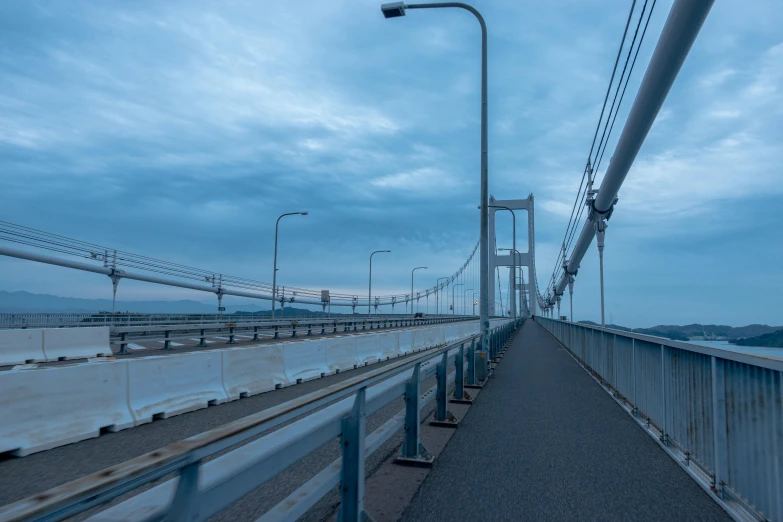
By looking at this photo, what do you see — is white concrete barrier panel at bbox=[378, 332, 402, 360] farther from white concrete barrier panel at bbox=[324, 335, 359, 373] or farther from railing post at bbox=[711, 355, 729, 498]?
railing post at bbox=[711, 355, 729, 498]

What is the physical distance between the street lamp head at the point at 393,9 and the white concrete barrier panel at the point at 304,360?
7.73 meters

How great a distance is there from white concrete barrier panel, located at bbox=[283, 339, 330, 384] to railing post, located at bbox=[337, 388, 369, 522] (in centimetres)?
845

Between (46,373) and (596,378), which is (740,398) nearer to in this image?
(46,373)

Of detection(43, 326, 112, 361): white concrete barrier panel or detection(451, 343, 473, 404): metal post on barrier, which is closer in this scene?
detection(451, 343, 473, 404): metal post on barrier

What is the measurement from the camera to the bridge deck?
4.60 m

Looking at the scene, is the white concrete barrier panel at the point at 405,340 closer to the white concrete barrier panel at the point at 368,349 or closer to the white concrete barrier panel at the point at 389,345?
the white concrete barrier panel at the point at 389,345

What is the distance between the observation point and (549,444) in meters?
6.86

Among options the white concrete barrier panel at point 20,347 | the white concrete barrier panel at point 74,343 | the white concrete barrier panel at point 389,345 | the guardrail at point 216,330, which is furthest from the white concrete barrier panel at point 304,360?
the white concrete barrier panel at point 20,347

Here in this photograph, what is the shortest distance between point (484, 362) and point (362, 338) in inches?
207

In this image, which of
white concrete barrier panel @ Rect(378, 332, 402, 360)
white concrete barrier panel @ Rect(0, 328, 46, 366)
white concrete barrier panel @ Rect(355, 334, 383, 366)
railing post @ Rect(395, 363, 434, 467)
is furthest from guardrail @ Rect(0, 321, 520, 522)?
white concrete barrier panel @ Rect(0, 328, 46, 366)

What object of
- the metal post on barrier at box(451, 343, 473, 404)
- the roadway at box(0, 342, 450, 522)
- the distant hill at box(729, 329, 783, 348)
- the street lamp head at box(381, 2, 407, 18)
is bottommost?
the roadway at box(0, 342, 450, 522)

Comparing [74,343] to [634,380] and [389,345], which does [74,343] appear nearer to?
[389,345]

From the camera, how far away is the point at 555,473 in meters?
5.65

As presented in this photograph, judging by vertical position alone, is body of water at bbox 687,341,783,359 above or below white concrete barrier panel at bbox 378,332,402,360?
above
